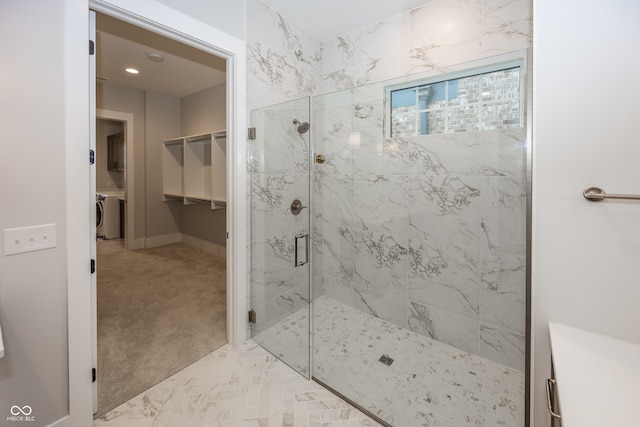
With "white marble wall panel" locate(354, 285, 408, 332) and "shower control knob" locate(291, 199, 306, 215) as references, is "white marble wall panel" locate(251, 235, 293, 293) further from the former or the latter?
"white marble wall panel" locate(354, 285, 408, 332)

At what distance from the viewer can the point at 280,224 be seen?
231cm

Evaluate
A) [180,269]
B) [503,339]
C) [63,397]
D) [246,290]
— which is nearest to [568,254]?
[503,339]

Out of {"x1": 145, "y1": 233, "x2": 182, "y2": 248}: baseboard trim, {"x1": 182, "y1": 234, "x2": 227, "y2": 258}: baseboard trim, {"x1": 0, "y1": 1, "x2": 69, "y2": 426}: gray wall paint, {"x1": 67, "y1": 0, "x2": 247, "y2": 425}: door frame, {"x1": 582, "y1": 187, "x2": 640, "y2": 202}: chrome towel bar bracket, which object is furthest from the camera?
{"x1": 145, "y1": 233, "x2": 182, "y2": 248}: baseboard trim

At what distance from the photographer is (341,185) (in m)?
2.53

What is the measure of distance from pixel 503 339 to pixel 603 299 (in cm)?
87

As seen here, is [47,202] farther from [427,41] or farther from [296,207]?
[427,41]

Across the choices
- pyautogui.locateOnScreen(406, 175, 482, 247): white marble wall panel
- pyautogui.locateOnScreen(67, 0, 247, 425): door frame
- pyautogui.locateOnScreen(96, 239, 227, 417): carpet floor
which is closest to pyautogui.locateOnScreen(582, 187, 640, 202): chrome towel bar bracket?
pyautogui.locateOnScreen(406, 175, 482, 247): white marble wall panel

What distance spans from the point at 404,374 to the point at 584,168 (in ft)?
4.99

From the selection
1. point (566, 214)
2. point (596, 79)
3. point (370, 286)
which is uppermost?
point (596, 79)

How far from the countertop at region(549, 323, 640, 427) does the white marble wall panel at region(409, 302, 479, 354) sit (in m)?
0.87

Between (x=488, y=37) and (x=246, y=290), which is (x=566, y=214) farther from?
(x=246, y=290)

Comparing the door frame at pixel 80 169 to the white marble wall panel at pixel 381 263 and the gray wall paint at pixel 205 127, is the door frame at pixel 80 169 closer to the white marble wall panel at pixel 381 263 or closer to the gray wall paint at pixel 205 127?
the white marble wall panel at pixel 381 263

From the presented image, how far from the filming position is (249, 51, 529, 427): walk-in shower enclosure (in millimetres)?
1702

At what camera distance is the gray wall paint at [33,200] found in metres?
1.17
